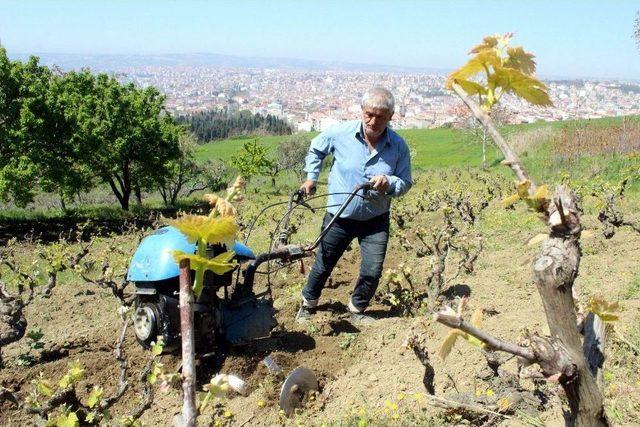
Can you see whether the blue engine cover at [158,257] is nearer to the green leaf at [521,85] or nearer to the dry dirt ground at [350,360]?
the dry dirt ground at [350,360]

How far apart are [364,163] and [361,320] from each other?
60.0 inches

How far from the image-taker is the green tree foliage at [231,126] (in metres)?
87.2

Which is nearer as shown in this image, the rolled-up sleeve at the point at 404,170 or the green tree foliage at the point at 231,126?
the rolled-up sleeve at the point at 404,170

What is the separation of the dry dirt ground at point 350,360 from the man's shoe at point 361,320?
3.0 inches

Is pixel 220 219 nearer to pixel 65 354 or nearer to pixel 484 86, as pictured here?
pixel 484 86

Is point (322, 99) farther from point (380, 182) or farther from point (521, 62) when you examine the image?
point (521, 62)

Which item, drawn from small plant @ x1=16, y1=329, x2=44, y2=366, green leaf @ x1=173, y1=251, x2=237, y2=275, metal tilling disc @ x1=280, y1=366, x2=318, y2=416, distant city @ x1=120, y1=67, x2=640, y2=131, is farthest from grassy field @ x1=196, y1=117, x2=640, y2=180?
green leaf @ x1=173, y1=251, x2=237, y2=275

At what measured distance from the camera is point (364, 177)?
182 inches

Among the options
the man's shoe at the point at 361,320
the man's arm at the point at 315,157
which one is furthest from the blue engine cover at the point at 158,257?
the man's shoe at the point at 361,320

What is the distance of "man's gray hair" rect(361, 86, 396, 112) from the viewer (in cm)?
424

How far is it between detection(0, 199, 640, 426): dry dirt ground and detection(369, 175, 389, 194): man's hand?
3.54 ft

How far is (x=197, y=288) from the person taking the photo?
1093mm

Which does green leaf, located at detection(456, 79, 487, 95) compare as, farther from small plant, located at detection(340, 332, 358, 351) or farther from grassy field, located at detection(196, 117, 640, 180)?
grassy field, located at detection(196, 117, 640, 180)

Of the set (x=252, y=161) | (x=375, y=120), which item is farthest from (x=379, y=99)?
(x=252, y=161)
